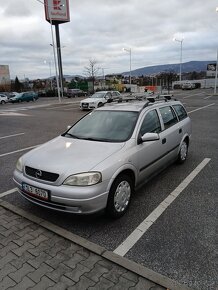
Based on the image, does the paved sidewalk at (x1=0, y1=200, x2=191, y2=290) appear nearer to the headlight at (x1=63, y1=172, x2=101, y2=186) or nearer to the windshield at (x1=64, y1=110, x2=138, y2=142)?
the headlight at (x1=63, y1=172, x2=101, y2=186)

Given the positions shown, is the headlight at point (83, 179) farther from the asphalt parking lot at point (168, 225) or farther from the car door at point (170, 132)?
the car door at point (170, 132)

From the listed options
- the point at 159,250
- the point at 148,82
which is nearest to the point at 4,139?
the point at 159,250

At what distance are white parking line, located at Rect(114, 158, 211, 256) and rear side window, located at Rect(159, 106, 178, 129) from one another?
1.14 metres

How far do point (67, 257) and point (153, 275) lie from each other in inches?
38.7

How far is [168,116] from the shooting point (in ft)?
→ 18.0

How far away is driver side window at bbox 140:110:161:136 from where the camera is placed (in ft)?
14.9

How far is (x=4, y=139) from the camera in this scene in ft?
32.7

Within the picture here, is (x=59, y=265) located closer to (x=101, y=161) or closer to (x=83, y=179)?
(x=83, y=179)

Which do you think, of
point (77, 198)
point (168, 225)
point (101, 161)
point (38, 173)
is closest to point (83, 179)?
point (77, 198)

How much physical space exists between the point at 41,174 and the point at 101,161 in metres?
0.83

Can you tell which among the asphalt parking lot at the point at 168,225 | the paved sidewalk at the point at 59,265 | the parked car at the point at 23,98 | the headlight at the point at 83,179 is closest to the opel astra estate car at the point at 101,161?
the headlight at the point at 83,179

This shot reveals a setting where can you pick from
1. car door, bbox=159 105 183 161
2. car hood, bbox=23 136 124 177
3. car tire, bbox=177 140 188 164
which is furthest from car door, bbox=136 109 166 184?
car tire, bbox=177 140 188 164

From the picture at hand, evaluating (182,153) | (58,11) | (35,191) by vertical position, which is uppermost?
(58,11)

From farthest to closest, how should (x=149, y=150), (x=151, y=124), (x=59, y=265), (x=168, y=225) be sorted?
(x=151, y=124)
(x=149, y=150)
(x=168, y=225)
(x=59, y=265)
